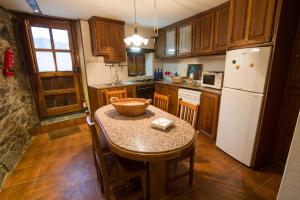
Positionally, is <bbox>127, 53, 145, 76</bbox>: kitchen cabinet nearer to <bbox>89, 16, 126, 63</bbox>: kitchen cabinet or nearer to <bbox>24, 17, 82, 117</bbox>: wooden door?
<bbox>89, 16, 126, 63</bbox>: kitchen cabinet

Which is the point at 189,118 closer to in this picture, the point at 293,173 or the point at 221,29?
the point at 293,173

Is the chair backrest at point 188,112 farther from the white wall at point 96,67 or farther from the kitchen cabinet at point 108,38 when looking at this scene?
the white wall at point 96,67

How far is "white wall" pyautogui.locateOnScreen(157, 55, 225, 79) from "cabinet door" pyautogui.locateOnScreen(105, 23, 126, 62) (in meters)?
1.28

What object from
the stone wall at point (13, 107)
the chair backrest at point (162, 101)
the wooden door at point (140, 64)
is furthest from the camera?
the wooden door at point (140, 64)

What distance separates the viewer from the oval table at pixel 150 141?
1.02 metres

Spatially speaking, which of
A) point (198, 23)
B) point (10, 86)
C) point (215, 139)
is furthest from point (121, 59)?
point (215, 139)

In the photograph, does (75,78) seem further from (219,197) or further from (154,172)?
(219,197)

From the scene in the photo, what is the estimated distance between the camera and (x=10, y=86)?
7.75ft

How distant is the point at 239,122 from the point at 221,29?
5.13 feet

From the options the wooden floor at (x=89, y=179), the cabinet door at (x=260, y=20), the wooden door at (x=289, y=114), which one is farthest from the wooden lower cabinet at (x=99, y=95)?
the wooden door at (x=289, y=114)

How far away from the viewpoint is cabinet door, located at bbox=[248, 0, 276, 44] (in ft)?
5.05

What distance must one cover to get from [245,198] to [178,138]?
1.09m

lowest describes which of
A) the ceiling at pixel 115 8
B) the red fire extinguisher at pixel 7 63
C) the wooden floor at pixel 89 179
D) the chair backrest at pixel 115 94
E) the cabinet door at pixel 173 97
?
the wooden floor at pixel 89 179

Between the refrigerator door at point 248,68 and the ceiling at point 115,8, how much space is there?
109cm
